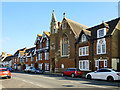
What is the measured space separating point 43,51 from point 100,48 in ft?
→ 66.5

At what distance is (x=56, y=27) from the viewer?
37219mm

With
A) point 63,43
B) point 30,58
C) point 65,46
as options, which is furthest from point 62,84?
point 30,58

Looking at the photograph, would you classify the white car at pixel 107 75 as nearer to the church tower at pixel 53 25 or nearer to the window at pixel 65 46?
the window at pixel 65 46

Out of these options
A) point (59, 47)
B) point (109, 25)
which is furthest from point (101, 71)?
point (59, 47)

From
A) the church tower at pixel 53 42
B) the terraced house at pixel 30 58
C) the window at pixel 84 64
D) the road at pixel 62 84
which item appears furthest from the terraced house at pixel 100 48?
the terraced house at pixel 30 58

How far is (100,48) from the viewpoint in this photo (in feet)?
82.4

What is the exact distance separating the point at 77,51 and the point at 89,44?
3731 mm

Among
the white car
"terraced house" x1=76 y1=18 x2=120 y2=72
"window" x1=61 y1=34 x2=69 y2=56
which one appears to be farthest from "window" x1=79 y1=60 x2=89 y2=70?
the white car

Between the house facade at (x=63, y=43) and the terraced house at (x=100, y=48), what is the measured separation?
8.61 feet

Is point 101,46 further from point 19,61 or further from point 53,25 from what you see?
point 19,61

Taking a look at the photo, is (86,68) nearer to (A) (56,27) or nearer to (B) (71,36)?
(B) (71,36)

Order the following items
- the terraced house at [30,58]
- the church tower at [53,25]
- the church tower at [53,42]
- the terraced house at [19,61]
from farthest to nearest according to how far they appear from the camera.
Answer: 1. the terraced house at [19,61]
2. the terraced house at [30,58]
3. the church tower at [53,25]
4. the church tower at [53,42]

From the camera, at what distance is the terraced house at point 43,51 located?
1561 inches

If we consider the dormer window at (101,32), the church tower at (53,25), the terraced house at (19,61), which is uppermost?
the church tower at (53,25)
